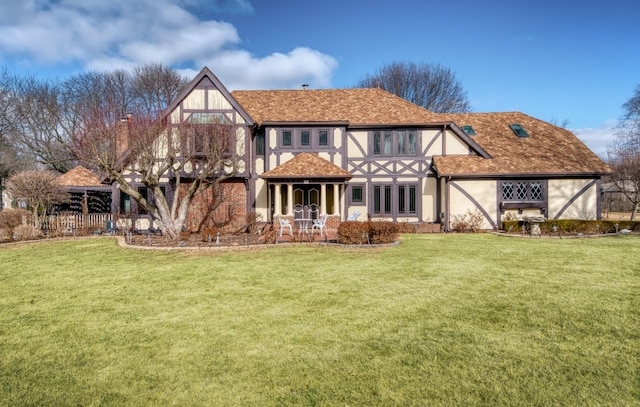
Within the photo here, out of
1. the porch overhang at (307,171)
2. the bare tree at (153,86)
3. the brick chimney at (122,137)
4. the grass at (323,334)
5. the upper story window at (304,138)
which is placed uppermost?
the bare tree at (153,86)

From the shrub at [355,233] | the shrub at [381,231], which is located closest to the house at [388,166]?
the shrub at [355,233]

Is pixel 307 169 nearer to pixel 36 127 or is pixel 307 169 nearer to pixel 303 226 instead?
pixel 303 226

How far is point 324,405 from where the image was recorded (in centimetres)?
337

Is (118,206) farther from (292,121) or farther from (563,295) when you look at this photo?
(563,295)

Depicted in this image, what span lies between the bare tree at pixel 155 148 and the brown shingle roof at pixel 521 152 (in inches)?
444

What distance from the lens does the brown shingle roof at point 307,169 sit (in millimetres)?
17484

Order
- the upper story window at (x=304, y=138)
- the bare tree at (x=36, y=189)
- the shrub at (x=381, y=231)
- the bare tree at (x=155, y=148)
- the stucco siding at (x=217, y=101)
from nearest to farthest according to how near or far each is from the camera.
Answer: the shrub at (x=381, y=231) < the bare tree at (x=155, y=148) < the bare tree at (x=36, y=189) < the stucco siding at (x=217, y=101) < the upper story window at (x=304, y=138)

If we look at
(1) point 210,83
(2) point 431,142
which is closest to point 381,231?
(2) point 431,142

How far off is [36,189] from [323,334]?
18233 mm

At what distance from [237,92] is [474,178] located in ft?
49.0

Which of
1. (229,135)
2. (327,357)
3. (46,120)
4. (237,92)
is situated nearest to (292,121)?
(229,135)

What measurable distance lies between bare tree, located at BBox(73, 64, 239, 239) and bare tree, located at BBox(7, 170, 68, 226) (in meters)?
4.09

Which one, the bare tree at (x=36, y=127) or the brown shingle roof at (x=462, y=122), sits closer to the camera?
the brown shingle roof at (x=462, y=122)

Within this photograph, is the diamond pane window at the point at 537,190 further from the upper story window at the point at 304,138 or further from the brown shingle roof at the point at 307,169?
the upper story window at the point at 304,138
